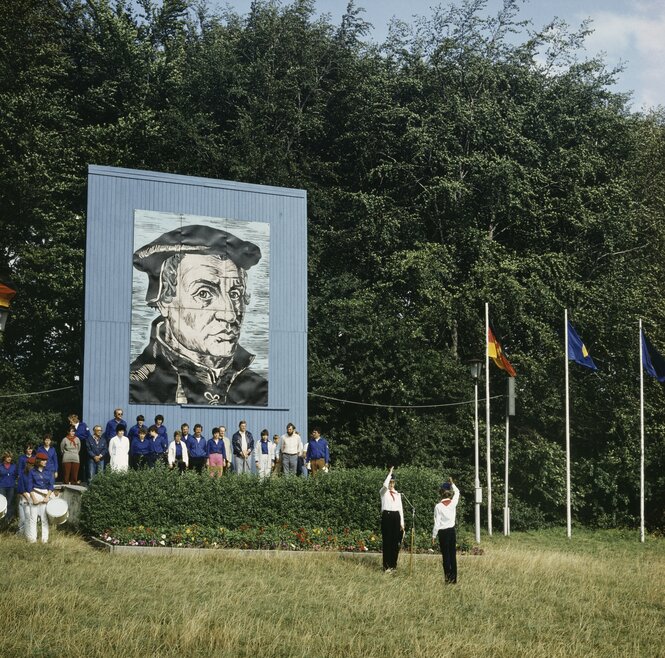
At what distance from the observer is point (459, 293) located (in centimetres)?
4028

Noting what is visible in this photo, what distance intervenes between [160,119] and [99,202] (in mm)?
11858

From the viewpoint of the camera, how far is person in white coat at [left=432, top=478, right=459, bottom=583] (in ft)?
66.0

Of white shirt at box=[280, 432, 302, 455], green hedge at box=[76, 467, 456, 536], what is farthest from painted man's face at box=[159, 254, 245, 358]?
green hedge at box=[76, 467, 456, 536]

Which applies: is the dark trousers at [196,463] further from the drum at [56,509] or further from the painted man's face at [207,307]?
the drum at [56,509]

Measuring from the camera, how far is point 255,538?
78.4 ft

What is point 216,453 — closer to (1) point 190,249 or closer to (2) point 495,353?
(1) point 190,249

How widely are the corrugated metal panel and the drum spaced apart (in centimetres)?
565

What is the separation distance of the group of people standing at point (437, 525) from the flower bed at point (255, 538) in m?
3.35

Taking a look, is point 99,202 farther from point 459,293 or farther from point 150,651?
point 150,651

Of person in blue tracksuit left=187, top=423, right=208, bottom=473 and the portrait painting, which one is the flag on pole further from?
person in blue tracksuit left=187, top=423, right=208, bottom=473

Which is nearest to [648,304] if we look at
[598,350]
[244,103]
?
[598,350]

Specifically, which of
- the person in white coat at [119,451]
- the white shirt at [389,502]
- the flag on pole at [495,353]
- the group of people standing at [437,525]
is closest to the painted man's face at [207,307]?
the person in white coat at [119,451]

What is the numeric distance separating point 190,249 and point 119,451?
23.3 feet

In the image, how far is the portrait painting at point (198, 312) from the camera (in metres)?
31.0
